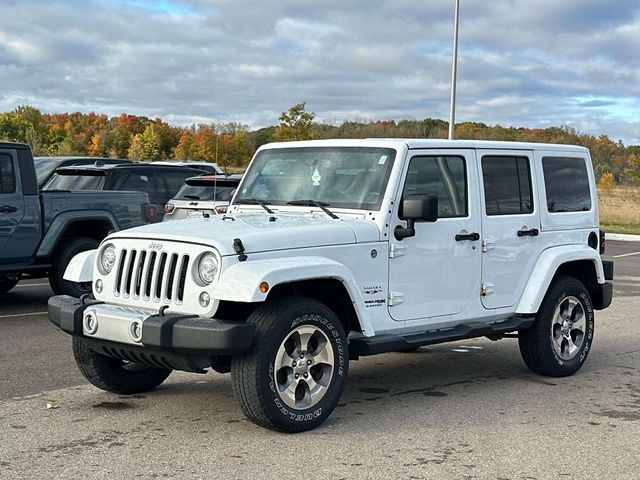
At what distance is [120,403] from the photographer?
21.9ft

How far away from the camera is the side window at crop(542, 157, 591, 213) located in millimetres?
8008

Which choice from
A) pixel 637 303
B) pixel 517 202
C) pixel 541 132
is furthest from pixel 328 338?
pixel 541 132

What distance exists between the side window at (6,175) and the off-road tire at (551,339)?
20.4 ft

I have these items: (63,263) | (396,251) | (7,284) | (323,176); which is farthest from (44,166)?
(396,251)

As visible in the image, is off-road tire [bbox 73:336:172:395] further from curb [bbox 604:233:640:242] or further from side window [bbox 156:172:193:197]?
curb [bbox 604:233:640:242]

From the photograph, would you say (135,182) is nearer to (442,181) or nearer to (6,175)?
(6,175)

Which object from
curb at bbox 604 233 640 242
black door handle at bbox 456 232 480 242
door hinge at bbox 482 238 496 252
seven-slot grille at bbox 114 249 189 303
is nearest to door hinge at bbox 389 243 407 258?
black door handle at bbox 456 232 480 242

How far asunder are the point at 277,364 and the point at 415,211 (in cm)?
152

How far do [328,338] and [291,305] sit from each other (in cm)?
36

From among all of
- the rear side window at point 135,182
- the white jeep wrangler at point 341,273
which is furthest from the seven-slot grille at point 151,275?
the rear side window at point 135,182

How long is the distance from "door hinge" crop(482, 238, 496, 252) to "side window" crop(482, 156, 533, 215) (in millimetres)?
232

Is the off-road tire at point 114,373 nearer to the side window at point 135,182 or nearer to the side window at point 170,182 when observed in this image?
the side window at point 135,182

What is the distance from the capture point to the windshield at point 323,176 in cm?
676

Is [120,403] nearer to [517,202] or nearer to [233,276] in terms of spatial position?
[233,276]
